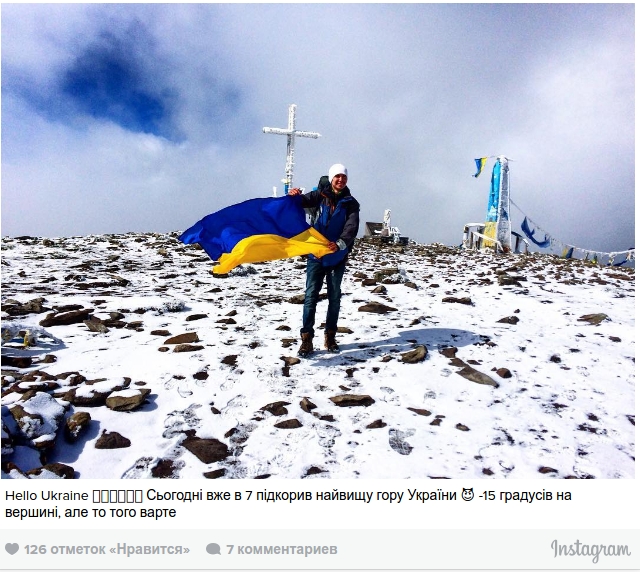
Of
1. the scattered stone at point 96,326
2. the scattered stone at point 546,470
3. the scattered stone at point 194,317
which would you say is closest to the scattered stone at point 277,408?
the scattered stone at point 546,470

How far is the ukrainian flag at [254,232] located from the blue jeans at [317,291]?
39cm

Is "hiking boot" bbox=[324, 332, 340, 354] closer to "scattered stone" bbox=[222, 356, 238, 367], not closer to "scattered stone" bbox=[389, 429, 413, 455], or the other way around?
"scattered stone" bbox=[222, 356, 238, 367]

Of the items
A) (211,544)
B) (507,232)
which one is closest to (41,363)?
(211,544)

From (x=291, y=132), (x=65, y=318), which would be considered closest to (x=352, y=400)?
(x=65, y=318)

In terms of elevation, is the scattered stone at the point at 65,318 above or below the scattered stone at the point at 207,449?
above

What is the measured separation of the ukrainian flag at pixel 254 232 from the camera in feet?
18.9

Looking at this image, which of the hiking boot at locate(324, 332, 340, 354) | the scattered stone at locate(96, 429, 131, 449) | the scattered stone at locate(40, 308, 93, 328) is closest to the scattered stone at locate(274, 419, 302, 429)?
the scattered stone at locate(96, 429, 131, 449)

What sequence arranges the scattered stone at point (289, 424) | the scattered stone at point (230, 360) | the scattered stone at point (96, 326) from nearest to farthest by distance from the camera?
the scattered stone at point (289, 424) < the scattered stone at point (230, 360) < the scattered stone at point (96, 326)

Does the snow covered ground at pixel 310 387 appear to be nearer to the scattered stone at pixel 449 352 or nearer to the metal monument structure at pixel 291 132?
the scattered stone at pixel 449 352

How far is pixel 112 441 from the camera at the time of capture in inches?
130

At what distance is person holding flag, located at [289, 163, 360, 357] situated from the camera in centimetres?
533

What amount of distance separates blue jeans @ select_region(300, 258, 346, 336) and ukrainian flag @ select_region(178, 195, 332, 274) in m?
0.39

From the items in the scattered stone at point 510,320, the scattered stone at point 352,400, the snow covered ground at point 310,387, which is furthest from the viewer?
the scattered stone at point 510,320

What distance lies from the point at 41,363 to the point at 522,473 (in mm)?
5575
